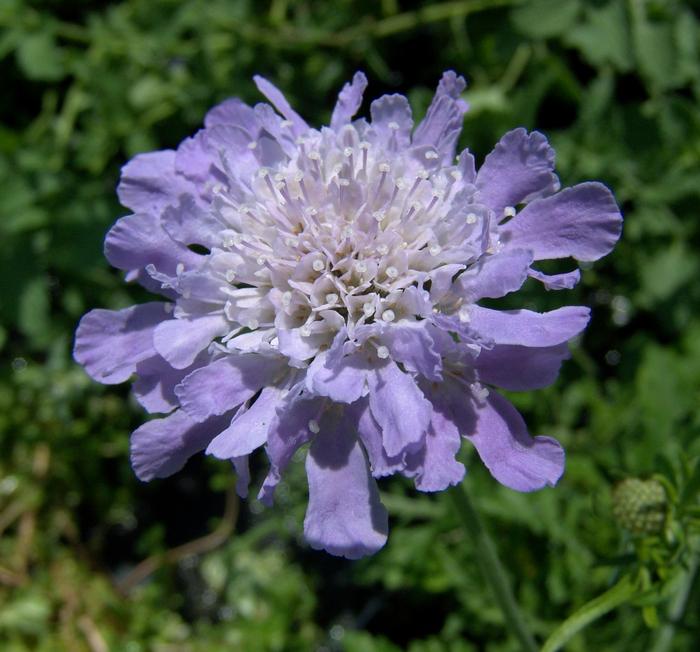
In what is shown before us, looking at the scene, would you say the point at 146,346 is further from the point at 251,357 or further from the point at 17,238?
the point at 17,238

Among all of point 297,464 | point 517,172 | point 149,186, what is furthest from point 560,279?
point 297,464

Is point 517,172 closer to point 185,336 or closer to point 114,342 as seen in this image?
point 185,336

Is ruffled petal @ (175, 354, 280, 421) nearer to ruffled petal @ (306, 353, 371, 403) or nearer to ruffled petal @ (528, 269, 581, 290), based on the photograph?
ruffled petal @ (306, 353, 371, 403)

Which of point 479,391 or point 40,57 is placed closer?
point 479,391

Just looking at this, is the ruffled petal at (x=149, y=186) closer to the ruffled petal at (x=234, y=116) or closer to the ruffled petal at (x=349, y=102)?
the ruffled petal at (x=234, y=116)

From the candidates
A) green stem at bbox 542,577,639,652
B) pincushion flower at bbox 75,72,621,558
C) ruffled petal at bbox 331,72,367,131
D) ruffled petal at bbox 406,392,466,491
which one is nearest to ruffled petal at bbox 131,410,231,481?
pincushion flower at bbox 75,72,621,558

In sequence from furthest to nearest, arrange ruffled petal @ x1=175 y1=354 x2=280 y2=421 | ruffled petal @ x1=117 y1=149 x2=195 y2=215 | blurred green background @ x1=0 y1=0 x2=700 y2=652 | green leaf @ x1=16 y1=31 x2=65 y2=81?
green leaf @ x1=16 y1=31 x2=65 y2=81 → blurred green background @ x1=0 y1=0 x2=700 y2=652 → ruffled petal @ x1=117 y1=149 x2=195 y2=215 → ruffled petal @ x1=175 y1=354 x2=280 y2=421
